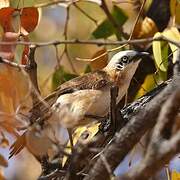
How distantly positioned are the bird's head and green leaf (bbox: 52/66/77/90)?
0.23 meters

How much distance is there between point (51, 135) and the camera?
6.52 ft

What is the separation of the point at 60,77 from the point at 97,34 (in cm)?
52

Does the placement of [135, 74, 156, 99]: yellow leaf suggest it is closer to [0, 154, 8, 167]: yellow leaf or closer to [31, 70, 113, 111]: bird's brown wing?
[31, 70, 113, 111]: bird's brown wing

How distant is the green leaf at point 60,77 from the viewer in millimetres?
2876

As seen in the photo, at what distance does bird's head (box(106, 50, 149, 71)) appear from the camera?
2.90 meters

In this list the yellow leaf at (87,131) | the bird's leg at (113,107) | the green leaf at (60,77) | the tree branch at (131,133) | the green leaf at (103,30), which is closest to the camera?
the tree branch at (131,133)

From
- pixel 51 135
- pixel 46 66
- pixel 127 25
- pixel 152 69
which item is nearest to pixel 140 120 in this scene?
pixel 51 135

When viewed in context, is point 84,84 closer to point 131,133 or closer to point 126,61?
point 126,61

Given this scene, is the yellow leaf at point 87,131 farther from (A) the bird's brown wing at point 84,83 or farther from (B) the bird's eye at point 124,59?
(B) the bird's eye at point 124,59

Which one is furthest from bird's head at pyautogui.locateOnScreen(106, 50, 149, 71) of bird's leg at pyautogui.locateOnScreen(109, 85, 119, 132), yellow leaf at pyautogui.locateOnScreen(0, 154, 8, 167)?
yellow leaf at pyautogui.locateOnScreen(0, 154, 8, 167)

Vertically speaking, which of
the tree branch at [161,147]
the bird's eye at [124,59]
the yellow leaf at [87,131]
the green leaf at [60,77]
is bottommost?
the yellow leaf at [87,131]

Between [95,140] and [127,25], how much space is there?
1.87 m

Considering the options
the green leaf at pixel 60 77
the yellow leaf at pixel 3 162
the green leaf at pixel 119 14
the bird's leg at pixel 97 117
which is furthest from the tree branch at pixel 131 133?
the green leaf at pixel 119 14

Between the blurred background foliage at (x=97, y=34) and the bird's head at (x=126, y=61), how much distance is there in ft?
0.28
